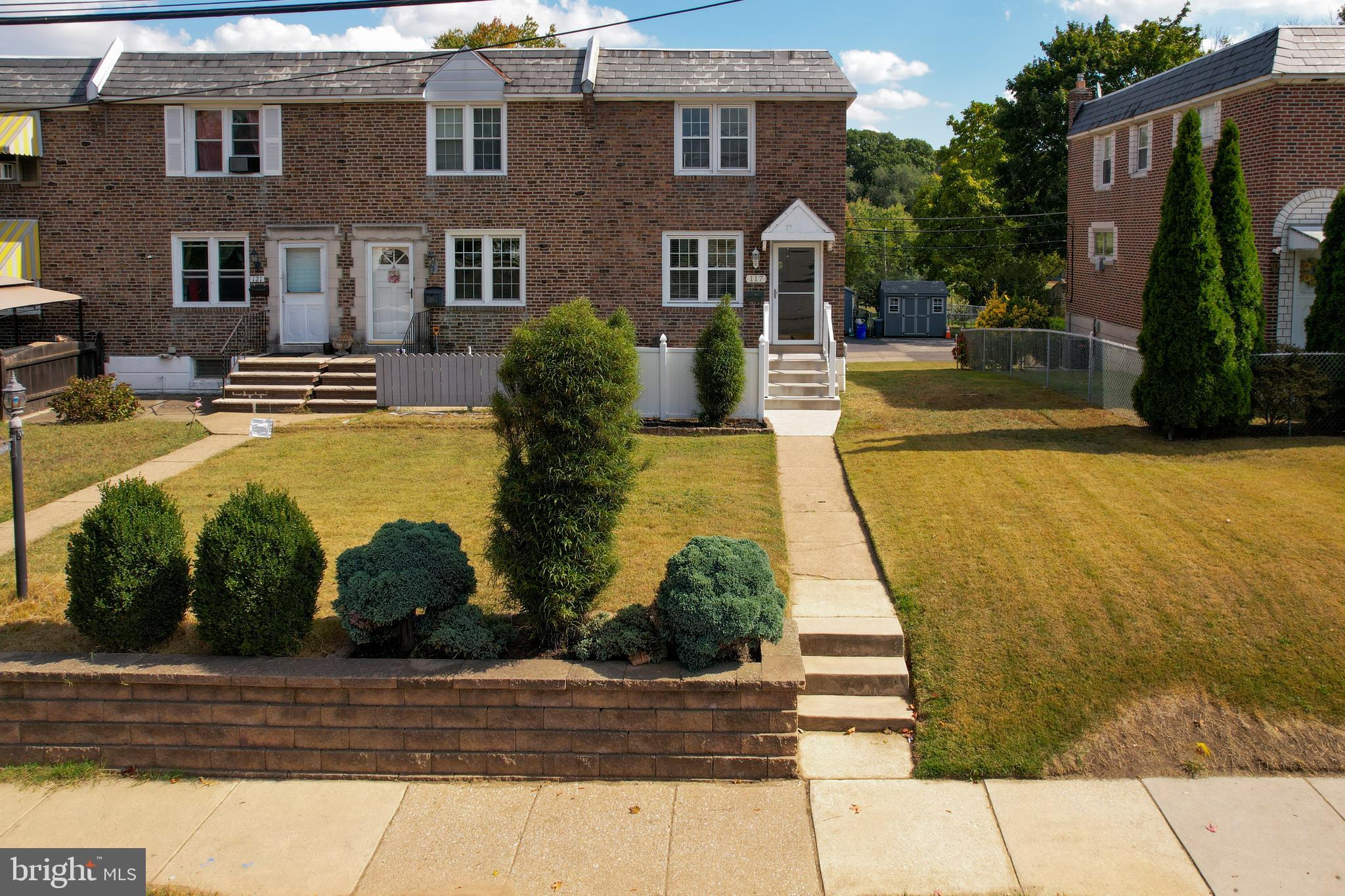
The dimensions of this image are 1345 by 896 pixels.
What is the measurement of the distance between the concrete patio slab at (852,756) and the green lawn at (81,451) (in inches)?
369

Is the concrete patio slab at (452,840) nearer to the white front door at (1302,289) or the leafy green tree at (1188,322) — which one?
the leafy green tree at (1188,322)

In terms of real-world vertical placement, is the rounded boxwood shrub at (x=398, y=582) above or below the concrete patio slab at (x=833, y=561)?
above

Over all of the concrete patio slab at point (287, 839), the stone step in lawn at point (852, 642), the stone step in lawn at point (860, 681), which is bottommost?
the concrete patio slab at point (287, 839)

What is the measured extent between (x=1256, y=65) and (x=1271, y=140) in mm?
1603

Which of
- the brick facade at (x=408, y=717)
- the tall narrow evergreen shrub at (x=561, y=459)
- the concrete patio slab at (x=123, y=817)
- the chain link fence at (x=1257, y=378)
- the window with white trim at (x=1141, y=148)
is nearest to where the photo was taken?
the concrete patio slab at (x=123, y=817)

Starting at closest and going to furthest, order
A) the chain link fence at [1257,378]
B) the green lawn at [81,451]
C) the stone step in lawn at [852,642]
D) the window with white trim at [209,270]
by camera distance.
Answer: the stone step in lawn at [852,642] → the green lawn at [81,451] → the chain link fence at [1257,378] → the window with white trim at [209,270]

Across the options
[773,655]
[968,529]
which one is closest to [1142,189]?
[968,529]

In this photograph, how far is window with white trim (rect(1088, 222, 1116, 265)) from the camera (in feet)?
93.2

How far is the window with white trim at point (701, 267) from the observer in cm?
2183

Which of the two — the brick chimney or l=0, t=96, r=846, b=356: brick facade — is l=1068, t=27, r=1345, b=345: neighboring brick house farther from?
l=0, t=96, r=846, b=356: brick facade

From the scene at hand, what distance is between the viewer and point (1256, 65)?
2036 cm

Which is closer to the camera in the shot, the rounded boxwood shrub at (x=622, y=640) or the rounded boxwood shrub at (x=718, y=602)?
the rounded boxwood shrub at (x=718, y=602)

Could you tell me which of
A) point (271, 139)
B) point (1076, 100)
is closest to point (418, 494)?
point (271, 139)

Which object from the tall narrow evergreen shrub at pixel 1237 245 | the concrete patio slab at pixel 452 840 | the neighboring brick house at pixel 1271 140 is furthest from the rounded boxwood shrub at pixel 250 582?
the neighboring brick house at pixel 1271 140
